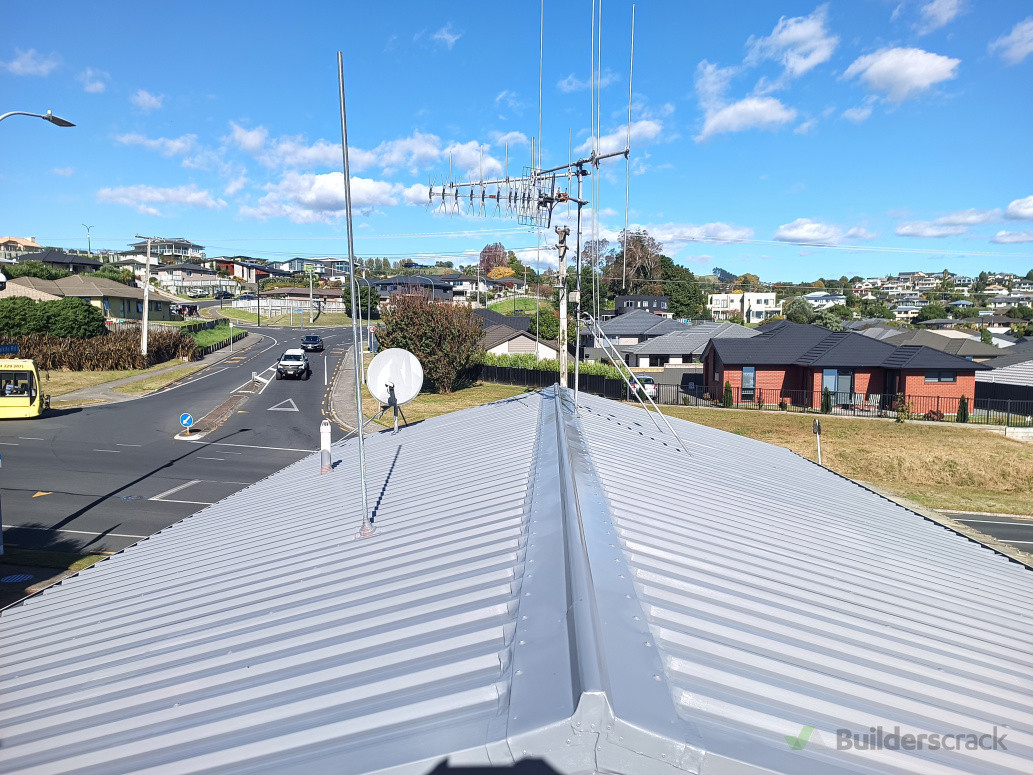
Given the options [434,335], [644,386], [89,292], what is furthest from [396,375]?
[89,292]

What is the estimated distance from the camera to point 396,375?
1191 centimetres

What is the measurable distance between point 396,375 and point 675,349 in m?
51.9

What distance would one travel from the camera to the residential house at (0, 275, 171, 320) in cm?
6019

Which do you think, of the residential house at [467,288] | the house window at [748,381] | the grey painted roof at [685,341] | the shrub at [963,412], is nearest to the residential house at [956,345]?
the grey painted roof at [685,341]

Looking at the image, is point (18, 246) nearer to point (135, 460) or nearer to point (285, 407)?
point (285, 407)

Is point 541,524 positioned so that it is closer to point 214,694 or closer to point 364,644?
point 364,644

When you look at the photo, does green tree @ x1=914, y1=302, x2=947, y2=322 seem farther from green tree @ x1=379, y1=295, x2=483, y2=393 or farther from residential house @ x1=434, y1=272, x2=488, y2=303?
green tree @ x1=379, y1=295, x2=483, y2=393

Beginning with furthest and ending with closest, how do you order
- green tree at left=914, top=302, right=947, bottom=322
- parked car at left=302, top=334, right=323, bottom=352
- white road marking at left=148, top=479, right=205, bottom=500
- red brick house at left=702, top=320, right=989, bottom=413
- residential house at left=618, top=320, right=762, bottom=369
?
green tree at left=914, top=302, right=947, bottom=322, parked car at left=302, top=334, right=323, bottom=352, residential house at left=618, top=320, right=762, bottom=369, red brick house at left=702, top=320, right=989, bottom=413, white road marking at left=148, top=479, right=205, bottom=500

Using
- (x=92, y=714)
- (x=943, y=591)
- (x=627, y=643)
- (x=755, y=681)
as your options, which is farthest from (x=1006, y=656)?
(x=92, y=714)

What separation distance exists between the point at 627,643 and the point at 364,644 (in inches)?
62.6

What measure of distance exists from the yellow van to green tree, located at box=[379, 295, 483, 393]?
19.6 meters

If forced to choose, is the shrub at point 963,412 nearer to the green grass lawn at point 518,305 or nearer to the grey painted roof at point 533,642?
the grey painted roof at point 533,642

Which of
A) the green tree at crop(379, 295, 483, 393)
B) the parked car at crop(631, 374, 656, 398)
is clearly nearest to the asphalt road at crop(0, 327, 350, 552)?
the green tree at crop(379, 295, 483, 393)

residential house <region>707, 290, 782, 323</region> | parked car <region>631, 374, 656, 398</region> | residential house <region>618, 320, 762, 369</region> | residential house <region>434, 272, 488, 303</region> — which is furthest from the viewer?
residential house <region>707, 290, 782, 323</region>
